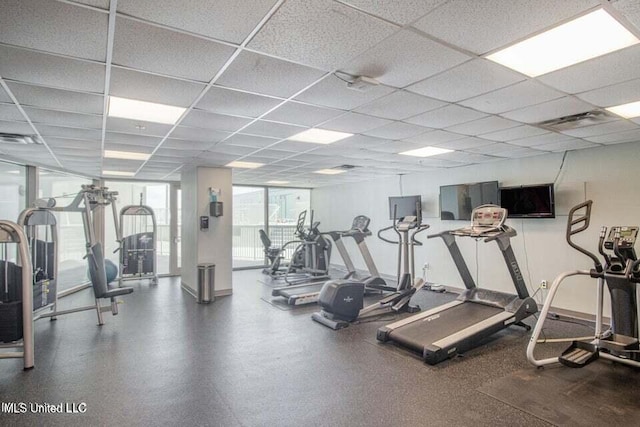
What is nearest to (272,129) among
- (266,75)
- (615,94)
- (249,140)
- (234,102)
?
(249,140)

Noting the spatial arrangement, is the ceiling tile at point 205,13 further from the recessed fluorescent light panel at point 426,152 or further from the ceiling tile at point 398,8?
the recessed fluorescent light panel at point 426,152

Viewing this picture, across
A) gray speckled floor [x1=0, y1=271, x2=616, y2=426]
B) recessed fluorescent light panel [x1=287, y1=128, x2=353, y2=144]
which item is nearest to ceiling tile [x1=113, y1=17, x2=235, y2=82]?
recessed fluorescent light panel [x1=287, y1=128, x2=353, y2=144]

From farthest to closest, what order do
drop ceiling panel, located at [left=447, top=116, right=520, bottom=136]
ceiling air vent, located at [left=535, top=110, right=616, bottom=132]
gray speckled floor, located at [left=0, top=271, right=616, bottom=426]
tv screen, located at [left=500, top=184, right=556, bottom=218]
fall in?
tv screen, located at [left=500, top=184, right=556, bottom=218]
drop ceiling panel, located at [left=447, top=116, right=520, bottom=136]
ceiling air vent, located at [left=535, top=110, right=616, bottom=132]
gray speckled floor, located at [left=0, top=271, right=616, bottom=426]

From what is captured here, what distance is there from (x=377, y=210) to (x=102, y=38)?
7.25 m

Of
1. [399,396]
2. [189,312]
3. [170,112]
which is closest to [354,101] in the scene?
[170,112]

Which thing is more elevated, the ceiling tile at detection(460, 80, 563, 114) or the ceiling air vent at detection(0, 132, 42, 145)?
the ceiling tile at detection(460, 80, 563, 114)

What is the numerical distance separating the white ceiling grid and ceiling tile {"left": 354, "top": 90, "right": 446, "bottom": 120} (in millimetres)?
19

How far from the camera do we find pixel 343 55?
214 cm

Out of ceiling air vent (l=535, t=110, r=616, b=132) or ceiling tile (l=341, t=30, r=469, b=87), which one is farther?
ceiling air vent (l=535, t=110, r=616, b=132)

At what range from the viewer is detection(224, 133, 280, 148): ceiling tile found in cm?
419

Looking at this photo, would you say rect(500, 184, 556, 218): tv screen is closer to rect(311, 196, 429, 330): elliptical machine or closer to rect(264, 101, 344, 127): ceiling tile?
rect(311, 196, 429, 330): elliptical machine

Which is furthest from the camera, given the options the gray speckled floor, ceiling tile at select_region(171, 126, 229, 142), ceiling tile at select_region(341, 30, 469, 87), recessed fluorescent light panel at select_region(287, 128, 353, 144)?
recessed fluorescent light panel at select_region(287, 128, 353, 144)

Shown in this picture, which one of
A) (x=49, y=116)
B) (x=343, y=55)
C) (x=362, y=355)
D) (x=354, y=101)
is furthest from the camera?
(x=362, y=355)

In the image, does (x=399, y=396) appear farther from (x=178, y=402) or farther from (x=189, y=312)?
(x=189, y=312)
